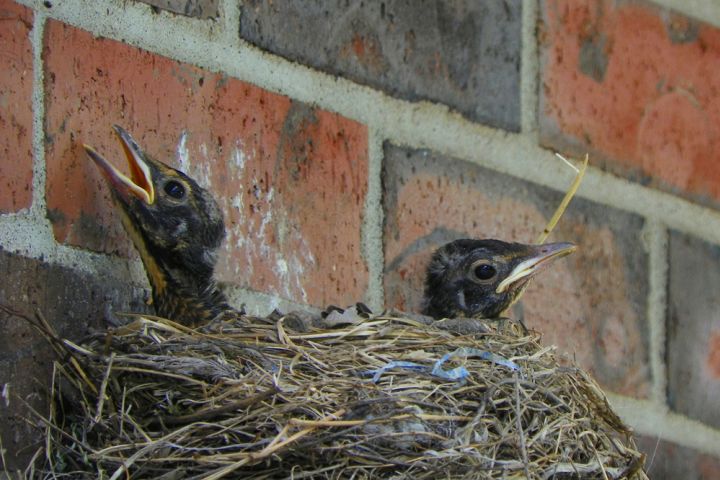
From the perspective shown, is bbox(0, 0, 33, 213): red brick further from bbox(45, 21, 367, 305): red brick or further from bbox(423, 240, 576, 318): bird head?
bbox(423, 240, 576, 318): bird head

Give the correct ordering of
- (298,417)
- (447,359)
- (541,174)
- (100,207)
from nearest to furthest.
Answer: (298,417) → (447,359) → (100,207) → (541,174)

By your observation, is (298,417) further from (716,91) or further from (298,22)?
Answer: (716,91)

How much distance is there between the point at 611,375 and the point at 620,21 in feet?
2.55

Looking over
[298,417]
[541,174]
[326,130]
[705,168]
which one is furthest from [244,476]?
[705,168]

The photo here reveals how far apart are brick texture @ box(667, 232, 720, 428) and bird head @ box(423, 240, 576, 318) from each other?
1.96 ft

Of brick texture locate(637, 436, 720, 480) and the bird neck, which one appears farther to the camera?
brick texture locate(637, 436, 720, 480)

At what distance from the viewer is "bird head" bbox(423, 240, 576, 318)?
10.7 ft

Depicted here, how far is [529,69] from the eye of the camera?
3627mm

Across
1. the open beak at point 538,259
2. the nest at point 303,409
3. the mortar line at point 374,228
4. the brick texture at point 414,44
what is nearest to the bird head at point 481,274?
the open beak at point 538,259

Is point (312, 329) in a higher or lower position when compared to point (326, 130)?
lower

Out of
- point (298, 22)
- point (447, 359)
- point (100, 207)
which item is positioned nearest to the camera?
point (447, 359)

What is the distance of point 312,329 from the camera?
2.68 m

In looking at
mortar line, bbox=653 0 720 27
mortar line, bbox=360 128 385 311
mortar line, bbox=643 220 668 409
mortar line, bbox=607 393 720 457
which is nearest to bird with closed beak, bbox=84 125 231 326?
mortar line, bbox=360 128 385 311

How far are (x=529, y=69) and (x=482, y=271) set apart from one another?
529 millimetres
